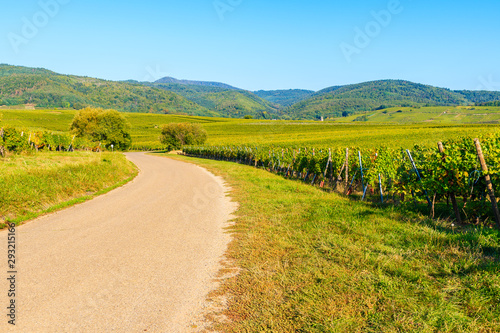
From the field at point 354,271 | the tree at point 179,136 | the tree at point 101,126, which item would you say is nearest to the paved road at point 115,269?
the field at point 354,271

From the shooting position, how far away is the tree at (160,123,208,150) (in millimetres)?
82062

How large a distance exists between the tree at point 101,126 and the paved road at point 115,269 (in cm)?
6094

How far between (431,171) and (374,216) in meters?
2.16

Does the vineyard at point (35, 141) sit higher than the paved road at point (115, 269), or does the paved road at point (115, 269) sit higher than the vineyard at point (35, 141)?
the vineyard at point (35, 141)

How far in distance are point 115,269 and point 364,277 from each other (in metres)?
4.67

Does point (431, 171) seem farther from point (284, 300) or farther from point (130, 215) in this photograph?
point (130, 215)

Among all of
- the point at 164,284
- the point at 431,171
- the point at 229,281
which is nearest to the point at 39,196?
the point at 164,284

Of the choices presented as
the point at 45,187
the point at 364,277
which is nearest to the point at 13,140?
the point at 45,187

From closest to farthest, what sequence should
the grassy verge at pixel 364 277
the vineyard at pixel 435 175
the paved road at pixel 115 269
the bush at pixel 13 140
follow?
the grassy verge at pixel 364 277, the paved road at pixel 115 269, the vineyard at pixel 435 175, the bush at pixel 13 140

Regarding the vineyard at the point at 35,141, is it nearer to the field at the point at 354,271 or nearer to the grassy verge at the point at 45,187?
the grassy verge at the point at 45,187

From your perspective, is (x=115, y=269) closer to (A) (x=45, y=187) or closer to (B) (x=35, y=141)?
(A) (x=45, y=187)

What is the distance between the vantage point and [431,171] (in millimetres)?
8930

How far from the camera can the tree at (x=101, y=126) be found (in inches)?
2604

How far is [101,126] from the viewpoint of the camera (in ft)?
224
